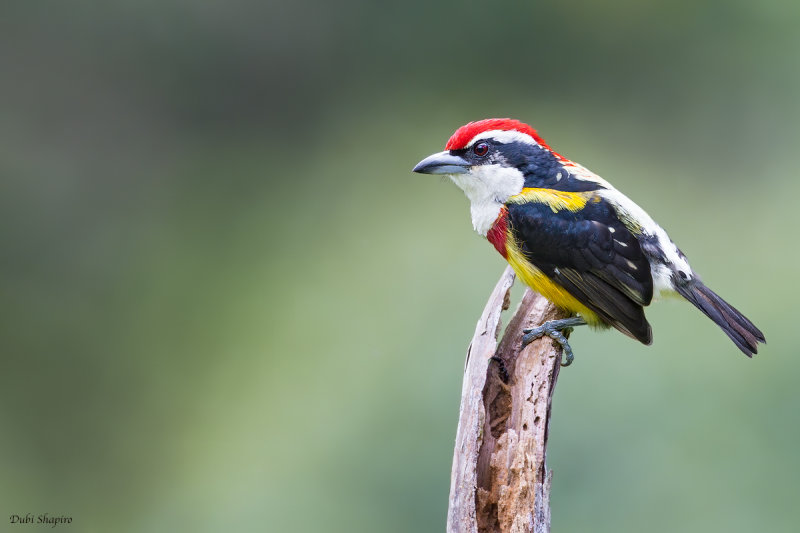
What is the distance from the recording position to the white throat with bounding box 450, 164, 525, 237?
3.78 m

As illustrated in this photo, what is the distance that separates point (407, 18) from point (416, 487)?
14.0 ft

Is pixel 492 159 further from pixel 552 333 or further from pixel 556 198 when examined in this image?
pixel 552 333

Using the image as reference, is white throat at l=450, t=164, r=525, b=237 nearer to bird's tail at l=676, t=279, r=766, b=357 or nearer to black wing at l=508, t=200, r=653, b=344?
black wing at l=508, t=200, r=653, b=344

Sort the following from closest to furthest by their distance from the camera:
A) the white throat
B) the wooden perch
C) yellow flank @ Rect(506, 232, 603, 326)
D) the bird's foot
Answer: the wooden perch
the bird's foot
yellow flank @ Rect(506, 232, 603, 326)
the white throat

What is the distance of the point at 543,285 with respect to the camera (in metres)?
3.67

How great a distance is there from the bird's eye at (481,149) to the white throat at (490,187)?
0.20ft

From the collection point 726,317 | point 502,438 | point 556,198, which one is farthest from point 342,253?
point 502,438

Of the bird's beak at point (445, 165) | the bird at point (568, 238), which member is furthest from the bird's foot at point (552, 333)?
the bird's beak at point (445, 165)

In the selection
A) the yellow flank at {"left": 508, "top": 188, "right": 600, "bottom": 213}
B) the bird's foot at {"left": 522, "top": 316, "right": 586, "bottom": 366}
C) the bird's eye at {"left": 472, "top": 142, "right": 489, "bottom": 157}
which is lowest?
the bird's foot at {"left": 522, "top": 316, "right": 586, "bottom": 366}

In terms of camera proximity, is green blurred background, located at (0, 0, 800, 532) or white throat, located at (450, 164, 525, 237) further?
green blurred background, located at (0, 0, 800, 532)

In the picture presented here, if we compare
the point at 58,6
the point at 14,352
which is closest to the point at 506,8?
the point at 58,6

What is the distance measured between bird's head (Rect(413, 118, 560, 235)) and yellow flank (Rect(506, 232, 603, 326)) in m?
0.19

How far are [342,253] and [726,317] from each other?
3.80 m

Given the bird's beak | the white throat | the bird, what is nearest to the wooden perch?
the bird
